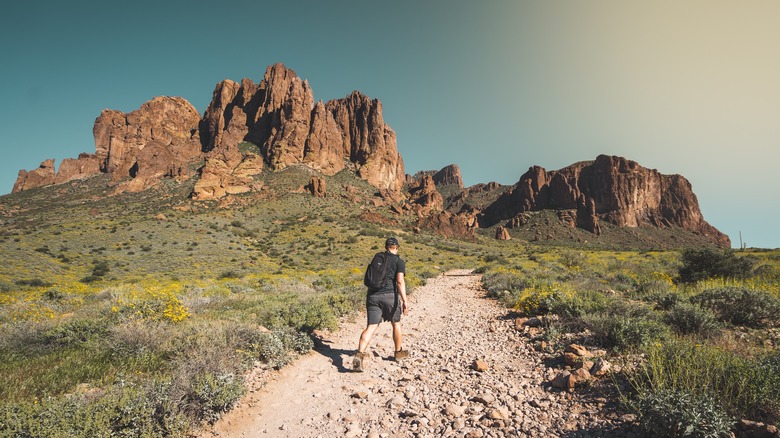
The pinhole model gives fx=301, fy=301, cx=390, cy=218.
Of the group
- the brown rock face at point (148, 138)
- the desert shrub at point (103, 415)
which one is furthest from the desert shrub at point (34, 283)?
the brown rock face at point (148, 138)

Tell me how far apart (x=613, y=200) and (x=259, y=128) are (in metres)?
145

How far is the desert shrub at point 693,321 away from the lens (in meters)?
5.27

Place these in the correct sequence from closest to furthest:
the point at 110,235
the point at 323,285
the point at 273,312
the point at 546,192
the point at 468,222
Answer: the point at 273,312
the point at 323,285
the point at 110,235
the point at 468,222
the point at 546,192

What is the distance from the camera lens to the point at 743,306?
6129mm

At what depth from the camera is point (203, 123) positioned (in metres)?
120

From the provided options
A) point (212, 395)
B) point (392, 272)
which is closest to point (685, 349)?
point (392, 272)

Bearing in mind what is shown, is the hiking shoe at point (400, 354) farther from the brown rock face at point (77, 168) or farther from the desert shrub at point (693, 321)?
the brown rock face at point (77, 168)

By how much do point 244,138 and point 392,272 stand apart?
379 feet

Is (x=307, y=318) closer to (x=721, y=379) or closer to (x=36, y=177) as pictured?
(x=721, y=379)

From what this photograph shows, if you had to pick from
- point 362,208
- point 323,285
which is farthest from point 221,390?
point 362,208

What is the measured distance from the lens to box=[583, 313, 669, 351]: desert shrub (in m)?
4.82

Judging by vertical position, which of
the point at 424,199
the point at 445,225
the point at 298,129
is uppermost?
the point at 298,129

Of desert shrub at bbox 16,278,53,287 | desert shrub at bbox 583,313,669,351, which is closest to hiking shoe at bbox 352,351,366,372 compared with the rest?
desert shrub at bbox 583,313,669,351

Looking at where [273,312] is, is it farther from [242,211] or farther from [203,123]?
[203,123]
